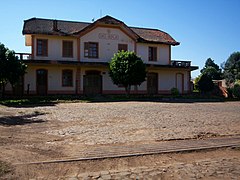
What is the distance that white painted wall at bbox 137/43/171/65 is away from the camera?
34062 mm

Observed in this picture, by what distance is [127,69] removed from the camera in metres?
27.7

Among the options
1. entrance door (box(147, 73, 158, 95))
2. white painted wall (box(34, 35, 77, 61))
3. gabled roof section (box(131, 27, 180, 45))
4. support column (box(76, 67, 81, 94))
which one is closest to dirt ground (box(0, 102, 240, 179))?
support column (box(76, 67, 81, 94))

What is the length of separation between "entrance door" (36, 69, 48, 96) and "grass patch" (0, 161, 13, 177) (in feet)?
80.9

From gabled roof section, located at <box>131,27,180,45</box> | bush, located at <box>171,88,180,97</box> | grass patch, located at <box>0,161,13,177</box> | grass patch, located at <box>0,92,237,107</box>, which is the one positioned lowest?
grass patch, located at <box>0,161,13,177</box>

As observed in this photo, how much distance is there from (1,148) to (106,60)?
2554cm

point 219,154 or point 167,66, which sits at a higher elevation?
point 167,66

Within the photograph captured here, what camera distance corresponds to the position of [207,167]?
6301 millimetres

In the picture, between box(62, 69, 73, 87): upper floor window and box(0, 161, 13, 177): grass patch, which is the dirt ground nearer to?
box(0, 161, 13, 177): grass patch

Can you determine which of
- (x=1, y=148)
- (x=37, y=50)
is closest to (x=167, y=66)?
(x=37, y=50)

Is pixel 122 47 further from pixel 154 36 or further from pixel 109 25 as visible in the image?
pixel 154 36

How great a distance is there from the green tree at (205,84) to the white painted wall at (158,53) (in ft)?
15.8

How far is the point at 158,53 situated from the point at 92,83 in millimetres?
8641

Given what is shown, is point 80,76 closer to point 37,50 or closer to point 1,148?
point 37,50

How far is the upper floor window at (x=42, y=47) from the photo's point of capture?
30.2 metres
